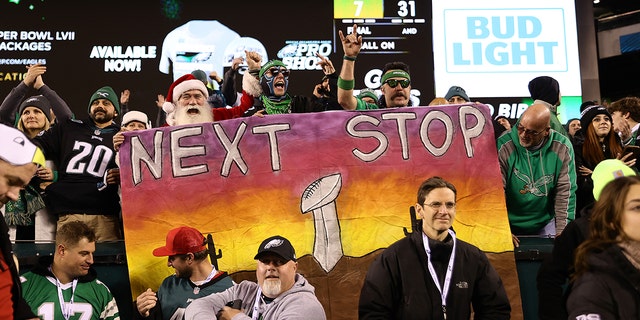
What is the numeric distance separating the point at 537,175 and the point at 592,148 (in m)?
1.01

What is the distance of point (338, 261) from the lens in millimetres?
5098

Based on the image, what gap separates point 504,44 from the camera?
10.8 m

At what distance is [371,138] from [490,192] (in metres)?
0.84

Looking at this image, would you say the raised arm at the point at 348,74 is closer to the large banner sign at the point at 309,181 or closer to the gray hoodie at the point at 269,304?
the large banner sign at the point at 309,181

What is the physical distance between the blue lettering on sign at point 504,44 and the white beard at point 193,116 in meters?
5.45

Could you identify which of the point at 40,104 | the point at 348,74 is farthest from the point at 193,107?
the point at 40,104

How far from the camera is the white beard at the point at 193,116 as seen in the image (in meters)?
5.86

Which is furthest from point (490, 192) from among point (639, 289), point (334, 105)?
point (639, 289)

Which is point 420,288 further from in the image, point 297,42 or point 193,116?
point 297,42

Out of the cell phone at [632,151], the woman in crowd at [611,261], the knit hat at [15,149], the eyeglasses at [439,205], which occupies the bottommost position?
the woman in crowd at [611,261]

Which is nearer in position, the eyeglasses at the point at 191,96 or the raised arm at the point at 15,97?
the eyeglasses at the point at 191,96

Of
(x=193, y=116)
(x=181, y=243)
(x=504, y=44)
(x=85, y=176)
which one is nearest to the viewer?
(x=181, y=243)

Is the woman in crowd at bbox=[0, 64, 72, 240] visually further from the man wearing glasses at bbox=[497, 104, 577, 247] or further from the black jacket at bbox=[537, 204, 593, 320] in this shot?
the black jacket at bbox=[537, 204, 593, 320]

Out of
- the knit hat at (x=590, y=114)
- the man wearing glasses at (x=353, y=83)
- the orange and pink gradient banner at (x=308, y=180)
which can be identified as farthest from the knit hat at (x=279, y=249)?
the knit hat at (x=590, y=114)
